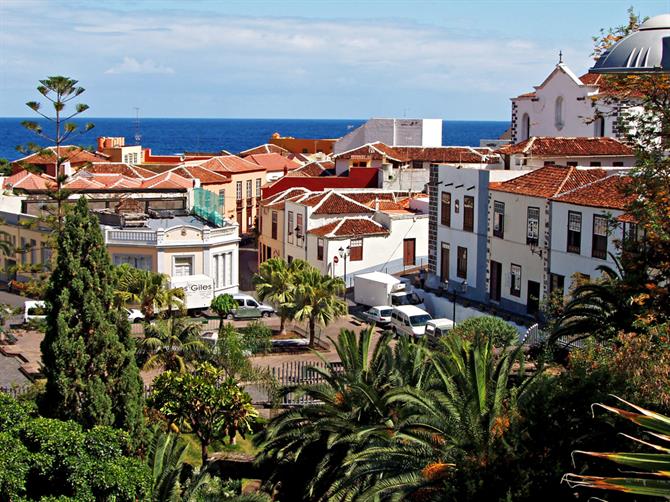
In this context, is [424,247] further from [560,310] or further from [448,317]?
[560,310]

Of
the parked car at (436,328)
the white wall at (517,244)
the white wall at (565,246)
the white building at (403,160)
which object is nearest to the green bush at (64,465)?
the white wall at (565,246)

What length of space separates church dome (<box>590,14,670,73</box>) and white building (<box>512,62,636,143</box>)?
124 feet

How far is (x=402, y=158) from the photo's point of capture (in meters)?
64.5

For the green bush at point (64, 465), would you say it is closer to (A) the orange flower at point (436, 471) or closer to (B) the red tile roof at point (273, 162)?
(A) the orange flower at point (436, 471)

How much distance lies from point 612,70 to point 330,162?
57.5 m

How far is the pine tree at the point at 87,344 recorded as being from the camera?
18.6 meters

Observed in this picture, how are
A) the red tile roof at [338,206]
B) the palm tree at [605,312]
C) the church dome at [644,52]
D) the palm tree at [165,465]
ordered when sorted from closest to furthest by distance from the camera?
the church dome at [644,52] < the palm tree at [165,465] < the palm tree at [605,312] < the red tile roof at [338,206]

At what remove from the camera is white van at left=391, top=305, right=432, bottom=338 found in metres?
38.2

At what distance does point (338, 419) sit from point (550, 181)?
757 inches

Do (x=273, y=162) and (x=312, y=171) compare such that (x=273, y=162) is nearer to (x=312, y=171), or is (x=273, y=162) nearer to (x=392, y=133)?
(x=392, y=133)

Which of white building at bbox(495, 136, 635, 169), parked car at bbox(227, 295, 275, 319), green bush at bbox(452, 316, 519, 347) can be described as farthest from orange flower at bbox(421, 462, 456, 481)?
white building at bbox(495, 136, 635, 169)

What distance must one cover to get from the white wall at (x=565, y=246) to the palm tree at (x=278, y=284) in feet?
29.0

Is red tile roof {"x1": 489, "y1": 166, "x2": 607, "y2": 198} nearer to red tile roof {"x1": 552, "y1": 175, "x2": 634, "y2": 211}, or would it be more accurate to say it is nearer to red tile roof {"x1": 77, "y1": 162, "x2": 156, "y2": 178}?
Result: red tile roof {"x1": 552, "y1": 175, "x2": 634, "y2": 211}

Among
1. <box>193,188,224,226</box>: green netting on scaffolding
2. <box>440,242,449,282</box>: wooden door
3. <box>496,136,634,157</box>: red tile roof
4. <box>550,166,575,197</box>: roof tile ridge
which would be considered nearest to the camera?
<box>550,166,575,197</box>: roof tile ridge
